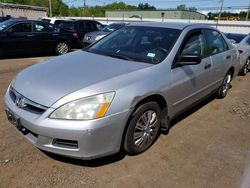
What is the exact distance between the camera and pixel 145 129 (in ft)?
10.8

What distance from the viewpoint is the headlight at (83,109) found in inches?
102

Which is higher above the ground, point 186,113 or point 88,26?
point 88,26

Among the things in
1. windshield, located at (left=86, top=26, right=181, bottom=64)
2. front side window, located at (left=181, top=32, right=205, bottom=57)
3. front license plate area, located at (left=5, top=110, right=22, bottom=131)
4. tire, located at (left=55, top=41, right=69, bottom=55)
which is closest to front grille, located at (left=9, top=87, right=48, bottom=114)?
front license plate area, located at (left=5, top=110, right=22, bottom=131)

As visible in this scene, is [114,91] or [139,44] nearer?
[114,91]

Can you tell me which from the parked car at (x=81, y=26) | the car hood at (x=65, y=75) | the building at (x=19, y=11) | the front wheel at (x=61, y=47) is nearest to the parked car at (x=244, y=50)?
the car hood at (x=65, y=75)

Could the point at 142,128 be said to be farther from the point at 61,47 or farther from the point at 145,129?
the point at 61,47

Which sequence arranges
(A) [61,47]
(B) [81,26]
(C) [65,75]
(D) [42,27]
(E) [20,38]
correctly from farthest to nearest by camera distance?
(B) [81,26]
(A) [61,47]
(D) [42,27]
(E) [20,38]
(C) [65,75]

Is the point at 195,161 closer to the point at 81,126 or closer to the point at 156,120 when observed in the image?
the point at 156,120

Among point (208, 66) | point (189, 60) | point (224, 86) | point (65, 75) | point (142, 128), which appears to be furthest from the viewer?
point (224, 86)

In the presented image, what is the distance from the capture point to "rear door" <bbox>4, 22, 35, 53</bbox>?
30.3 feet

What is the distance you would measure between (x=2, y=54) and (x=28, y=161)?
725 cm

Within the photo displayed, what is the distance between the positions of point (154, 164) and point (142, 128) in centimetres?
46

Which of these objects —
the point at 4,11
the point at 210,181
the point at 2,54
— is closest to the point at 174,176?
the point at 210,181

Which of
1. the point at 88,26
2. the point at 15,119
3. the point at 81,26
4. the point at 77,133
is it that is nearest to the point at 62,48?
the point at 81,26
